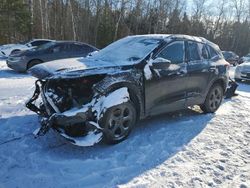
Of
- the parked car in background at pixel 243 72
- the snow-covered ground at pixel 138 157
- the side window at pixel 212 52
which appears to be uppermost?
the side window at pixel 212 52

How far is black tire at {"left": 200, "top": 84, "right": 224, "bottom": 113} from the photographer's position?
7.37 meters

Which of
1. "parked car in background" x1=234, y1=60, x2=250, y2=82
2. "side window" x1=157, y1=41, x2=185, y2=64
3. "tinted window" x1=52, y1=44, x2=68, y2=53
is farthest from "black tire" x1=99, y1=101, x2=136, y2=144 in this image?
"parked car in background" x1=234, y1=60, x2=250, y2=82

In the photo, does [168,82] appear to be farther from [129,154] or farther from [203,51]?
[129,154]

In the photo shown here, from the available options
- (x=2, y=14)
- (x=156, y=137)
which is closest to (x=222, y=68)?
(x=156, y=137)

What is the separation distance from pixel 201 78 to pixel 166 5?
45571mm

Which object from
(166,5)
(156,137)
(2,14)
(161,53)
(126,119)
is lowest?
(156,137)

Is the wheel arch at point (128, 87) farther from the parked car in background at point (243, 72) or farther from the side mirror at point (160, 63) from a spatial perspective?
the parked car in background at point (243, 72)

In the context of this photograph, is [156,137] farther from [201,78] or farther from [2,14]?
[2,14]

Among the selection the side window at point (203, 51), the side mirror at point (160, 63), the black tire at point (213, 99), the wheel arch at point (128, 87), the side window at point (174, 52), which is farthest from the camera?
the black tire at point (213, 99)

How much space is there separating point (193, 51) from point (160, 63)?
4.49 ft

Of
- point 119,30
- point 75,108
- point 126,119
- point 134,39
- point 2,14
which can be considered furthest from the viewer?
point 119,30

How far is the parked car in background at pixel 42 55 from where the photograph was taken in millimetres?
13195

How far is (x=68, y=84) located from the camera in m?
4.99

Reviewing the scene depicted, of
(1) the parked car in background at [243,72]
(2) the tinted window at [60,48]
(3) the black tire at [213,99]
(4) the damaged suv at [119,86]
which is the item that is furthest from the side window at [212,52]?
(1) the parked car in background at [243,72]
